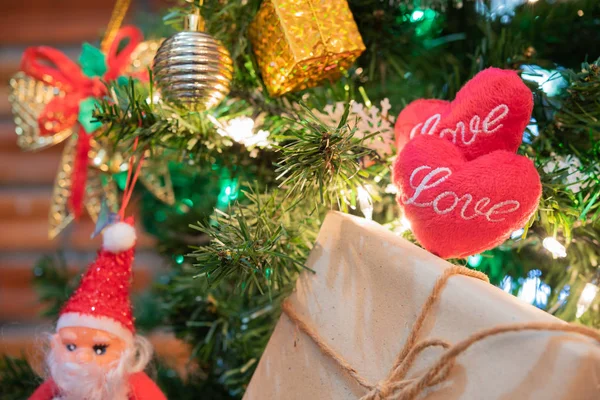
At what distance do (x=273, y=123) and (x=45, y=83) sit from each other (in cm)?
37

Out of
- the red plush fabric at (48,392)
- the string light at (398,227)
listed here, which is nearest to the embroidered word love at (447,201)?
the string light at (398,227)

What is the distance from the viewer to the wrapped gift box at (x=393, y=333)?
1.16 ft

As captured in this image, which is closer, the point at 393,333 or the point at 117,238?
the point at 393,333

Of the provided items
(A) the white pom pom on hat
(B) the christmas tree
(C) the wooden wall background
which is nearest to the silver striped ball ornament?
(B) the christmas tree

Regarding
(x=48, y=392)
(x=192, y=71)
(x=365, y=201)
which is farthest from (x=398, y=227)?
(x=48, y=392)

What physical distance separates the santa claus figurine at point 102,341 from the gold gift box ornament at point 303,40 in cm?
23

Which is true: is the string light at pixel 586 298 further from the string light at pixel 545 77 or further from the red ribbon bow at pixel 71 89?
the red ribbon bow at pixel 71 89

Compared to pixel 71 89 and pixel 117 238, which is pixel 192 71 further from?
pixel 71 89

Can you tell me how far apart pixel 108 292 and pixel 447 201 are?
0.35m

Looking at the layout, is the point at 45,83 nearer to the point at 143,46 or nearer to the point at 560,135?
the point at 143,46

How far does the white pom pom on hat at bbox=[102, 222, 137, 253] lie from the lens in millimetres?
548

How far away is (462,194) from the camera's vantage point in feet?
1.39

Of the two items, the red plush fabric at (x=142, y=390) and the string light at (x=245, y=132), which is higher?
the string light at (x=245, y=132)

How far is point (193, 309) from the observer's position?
28.8 inches
